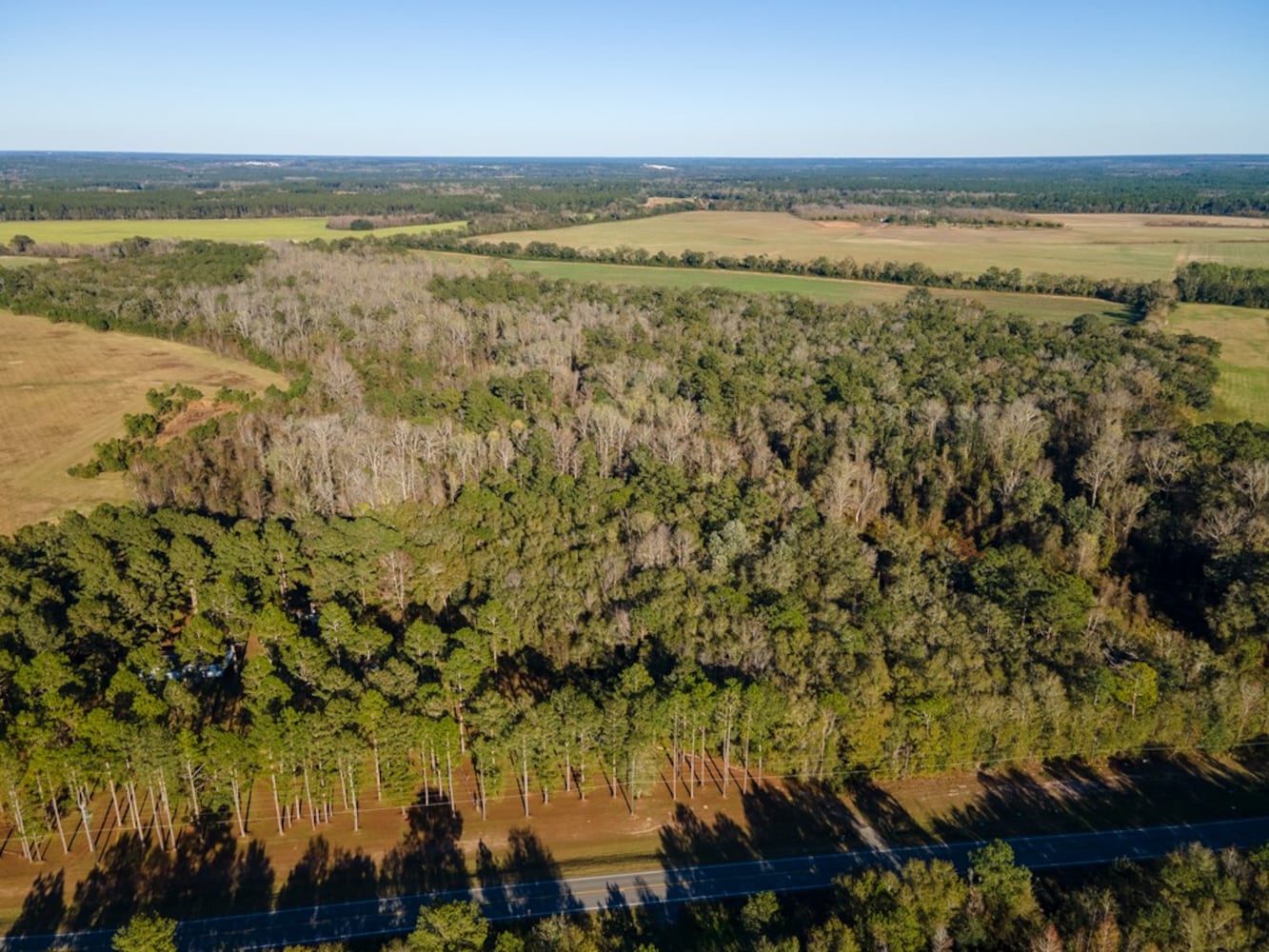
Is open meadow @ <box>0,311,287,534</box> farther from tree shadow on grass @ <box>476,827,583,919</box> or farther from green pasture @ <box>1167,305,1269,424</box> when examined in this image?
green pasture @ <box>1167,305,1269,424</box>

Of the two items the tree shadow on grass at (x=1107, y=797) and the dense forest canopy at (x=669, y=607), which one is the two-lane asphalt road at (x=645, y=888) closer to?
the tree shadow on grass at (x=1107, y=797)

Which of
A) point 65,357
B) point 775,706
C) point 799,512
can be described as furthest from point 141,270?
point 775,706

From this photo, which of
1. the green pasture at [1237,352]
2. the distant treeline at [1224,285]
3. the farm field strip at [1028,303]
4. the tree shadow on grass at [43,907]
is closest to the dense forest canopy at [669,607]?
the tree shadow on grass at [43,907]

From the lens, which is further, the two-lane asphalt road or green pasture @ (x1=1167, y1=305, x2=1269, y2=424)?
green pasture @ (x1=1167, y1=305, x2=1269, y2=424)

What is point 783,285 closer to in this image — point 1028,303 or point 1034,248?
point 1028,303

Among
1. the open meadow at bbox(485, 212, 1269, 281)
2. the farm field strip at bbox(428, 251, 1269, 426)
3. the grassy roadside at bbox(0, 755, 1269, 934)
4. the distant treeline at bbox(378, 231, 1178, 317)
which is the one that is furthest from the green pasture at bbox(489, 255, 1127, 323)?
the grassy roadside at bbox(0, 755, 1269, 934)
